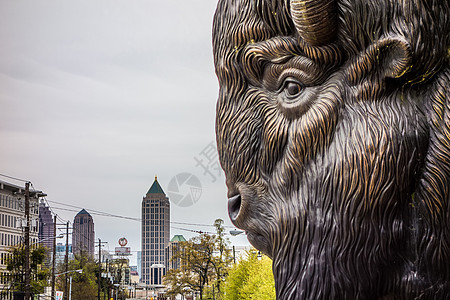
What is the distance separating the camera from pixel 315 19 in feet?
7.55

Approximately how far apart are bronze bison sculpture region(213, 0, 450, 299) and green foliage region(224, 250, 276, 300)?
1637 cm

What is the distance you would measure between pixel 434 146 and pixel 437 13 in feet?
1.70

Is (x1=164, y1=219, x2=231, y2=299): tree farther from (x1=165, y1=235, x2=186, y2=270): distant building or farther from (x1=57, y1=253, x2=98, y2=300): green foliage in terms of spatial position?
(x1=57, y1=253, x2=98, y2=300): green foliage

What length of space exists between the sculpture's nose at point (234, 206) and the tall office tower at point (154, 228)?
547 ft

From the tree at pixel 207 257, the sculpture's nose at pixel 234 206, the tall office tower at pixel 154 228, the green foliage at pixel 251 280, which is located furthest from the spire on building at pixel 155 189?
the sculpture's nose at pixel 234 206

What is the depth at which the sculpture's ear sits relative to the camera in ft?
7.30

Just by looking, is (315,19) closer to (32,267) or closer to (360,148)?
(360,148)

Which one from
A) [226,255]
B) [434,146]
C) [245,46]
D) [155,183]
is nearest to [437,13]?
[434,146]

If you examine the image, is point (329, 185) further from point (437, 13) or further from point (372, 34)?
point (437, 13)

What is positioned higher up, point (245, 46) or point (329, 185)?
point (245, 46)

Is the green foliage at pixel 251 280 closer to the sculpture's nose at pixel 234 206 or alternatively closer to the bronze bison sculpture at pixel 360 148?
the sculpture's nose at pixel 234 206

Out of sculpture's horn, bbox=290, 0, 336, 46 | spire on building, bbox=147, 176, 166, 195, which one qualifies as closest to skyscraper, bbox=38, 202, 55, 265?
sculpture's horn, bbox=290, 0, 336, 46

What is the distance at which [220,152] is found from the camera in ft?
9.52

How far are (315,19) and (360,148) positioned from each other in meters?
0.55
